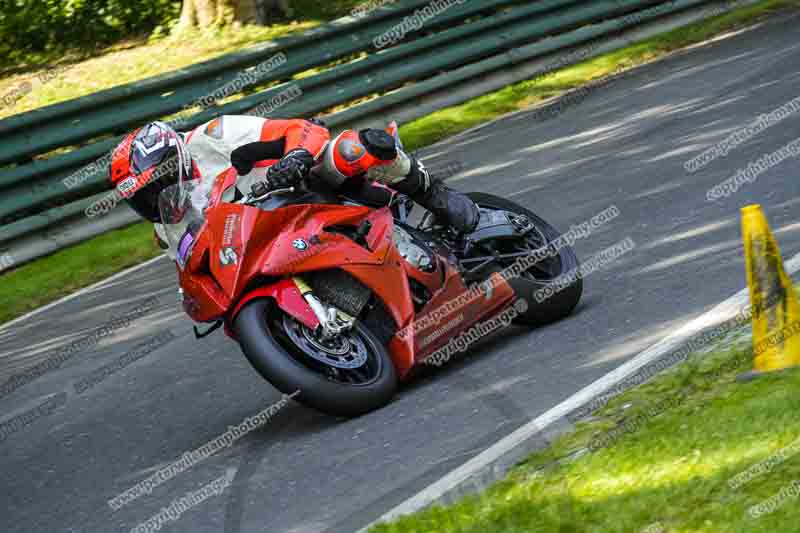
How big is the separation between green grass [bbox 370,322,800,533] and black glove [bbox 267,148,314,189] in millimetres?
1869

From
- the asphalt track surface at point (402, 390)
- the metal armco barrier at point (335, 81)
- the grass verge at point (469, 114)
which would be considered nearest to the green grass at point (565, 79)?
the grass verge at point (469, 114)

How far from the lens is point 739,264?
7.34 m

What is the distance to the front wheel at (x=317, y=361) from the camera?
5957mm

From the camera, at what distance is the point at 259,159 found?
261 inches

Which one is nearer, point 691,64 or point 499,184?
point 499,184

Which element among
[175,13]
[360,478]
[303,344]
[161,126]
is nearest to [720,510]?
[360,478]

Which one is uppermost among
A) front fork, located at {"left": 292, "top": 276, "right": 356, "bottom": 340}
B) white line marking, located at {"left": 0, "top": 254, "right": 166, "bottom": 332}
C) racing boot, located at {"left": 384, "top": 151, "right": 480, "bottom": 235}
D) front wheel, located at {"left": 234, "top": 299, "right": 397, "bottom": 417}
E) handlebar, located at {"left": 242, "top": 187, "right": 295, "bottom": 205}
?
handlebar, located at {"left": 242, "top": 187, "right": 295, "bottom": 205}

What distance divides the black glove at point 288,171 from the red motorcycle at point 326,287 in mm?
84

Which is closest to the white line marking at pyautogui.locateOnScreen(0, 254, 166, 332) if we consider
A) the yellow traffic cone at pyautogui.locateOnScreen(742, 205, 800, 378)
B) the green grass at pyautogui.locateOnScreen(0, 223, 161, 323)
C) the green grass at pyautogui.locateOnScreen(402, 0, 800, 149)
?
the green grass at pyautogui.locateOnScreen(0, 223, 161, 323)

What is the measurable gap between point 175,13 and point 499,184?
10.7 meters

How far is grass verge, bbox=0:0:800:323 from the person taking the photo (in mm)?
11344

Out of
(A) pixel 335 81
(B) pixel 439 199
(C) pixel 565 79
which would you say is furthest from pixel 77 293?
(C) pixel 565 79

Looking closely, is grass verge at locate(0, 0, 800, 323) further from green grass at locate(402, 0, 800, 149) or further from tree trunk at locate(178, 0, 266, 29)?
tree trunk at locate(178, 0, 266, 29)

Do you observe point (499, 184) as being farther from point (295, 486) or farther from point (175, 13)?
point (175, 13)
